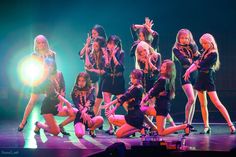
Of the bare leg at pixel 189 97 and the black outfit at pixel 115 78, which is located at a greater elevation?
the black outfit at pixel 115 78

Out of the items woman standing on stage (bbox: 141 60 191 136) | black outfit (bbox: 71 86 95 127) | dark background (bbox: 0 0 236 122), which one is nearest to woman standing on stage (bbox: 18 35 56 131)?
black outfit (bbox: 71 86 95 127)

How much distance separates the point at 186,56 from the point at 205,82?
0.62 m

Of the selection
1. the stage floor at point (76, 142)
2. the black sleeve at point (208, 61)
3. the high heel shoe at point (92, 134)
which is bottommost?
the stage floor at point (76, 142)

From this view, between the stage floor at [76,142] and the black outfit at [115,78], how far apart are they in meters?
0.80

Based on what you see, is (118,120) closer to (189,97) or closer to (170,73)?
(170,73)

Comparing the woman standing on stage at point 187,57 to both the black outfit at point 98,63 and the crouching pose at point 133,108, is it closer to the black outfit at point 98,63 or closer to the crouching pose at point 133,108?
the crouching pose at point 133,108

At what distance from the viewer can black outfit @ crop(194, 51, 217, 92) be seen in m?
8.29

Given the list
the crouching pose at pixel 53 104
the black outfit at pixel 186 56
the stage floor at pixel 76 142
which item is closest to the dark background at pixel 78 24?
the black outfit at pixel 186 56

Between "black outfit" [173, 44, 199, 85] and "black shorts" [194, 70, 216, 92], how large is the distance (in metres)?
0.21

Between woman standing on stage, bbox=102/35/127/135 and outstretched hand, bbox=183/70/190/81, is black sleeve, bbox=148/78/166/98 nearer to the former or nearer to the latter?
outstretched hand, bbox=183/70/190/81

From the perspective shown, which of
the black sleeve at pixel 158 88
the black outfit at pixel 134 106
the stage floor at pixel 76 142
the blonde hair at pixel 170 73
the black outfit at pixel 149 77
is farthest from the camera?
the black outfit at pixel 149 77

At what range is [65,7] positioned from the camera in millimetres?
13125

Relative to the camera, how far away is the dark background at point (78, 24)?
1311 centimetres

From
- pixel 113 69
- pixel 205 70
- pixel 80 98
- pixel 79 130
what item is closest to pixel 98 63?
pixel 113 69
